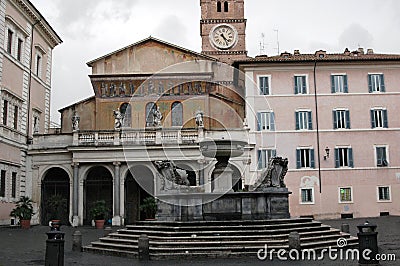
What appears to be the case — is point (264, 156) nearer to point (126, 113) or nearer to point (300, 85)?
point (300, 85)

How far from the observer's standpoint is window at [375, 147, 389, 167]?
36062mm

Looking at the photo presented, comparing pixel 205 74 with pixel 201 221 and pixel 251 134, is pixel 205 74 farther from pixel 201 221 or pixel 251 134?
pixel 201 221

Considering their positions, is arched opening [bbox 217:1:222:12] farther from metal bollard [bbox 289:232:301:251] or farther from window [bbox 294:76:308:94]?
metal bollard [bbox 289:232:301:251]

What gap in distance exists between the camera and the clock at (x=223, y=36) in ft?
216

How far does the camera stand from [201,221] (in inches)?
681

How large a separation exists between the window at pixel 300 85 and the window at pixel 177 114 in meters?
8.36

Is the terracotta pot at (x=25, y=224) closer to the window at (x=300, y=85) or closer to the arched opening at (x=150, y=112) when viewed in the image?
the arched opening at (x=150, y=112)

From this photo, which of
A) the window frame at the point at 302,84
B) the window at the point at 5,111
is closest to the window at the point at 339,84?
the window frame at the point at 302,84

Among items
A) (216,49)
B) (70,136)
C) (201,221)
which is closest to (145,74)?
(70,136)

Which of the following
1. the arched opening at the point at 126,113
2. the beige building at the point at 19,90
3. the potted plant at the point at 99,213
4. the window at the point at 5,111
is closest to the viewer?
the beige building at the point at 19,90

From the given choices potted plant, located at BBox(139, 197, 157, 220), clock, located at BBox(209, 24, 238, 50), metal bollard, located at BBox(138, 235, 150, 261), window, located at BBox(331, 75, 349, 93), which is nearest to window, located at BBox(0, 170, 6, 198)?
potted plant, located at BBox(139, 197, 157, 220)

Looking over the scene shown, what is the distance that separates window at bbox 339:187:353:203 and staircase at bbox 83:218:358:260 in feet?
→ 59.2

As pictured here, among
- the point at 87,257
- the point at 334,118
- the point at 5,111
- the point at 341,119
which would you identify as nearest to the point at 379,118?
the point at 341,119

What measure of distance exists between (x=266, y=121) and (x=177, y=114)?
21.4 ft
